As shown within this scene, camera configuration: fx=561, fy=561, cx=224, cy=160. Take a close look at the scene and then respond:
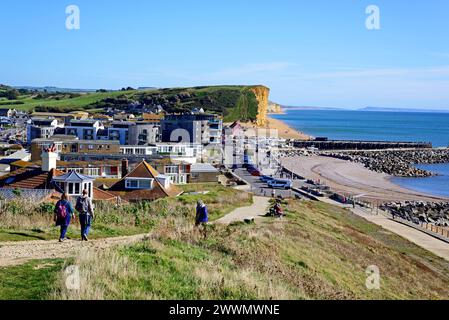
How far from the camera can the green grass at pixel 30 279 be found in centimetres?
872

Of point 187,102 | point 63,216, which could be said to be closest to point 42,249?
point 63,216

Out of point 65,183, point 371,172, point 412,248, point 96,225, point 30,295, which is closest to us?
point 30,295

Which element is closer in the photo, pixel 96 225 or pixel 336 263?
pixel 96 225

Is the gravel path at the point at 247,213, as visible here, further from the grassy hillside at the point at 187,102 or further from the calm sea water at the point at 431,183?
the grassy hillside at the point at 187,102

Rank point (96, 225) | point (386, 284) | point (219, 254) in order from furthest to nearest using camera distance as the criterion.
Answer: point (386, 284) → point (96, 225) → point (219, 254)

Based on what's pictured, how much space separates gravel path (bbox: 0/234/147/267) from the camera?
455 inches

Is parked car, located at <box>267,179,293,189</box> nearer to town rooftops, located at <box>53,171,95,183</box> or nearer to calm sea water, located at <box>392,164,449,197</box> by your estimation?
calm sea water, located at <box>392,164,449,197</box>

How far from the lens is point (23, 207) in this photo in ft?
60.3

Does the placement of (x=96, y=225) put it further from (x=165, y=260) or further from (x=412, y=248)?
(x=412, y=248)

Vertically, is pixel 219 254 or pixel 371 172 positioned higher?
pixel 219 254

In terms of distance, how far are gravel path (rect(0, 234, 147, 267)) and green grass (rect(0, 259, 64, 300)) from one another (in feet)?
1.80

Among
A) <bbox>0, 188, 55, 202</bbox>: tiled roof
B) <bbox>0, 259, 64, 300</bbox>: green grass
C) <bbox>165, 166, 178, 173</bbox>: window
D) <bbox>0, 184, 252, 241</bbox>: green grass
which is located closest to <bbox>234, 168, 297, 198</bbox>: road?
<bbox>165, 166, 178, 173</bbox>: window

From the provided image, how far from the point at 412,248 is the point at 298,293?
23576 mm
